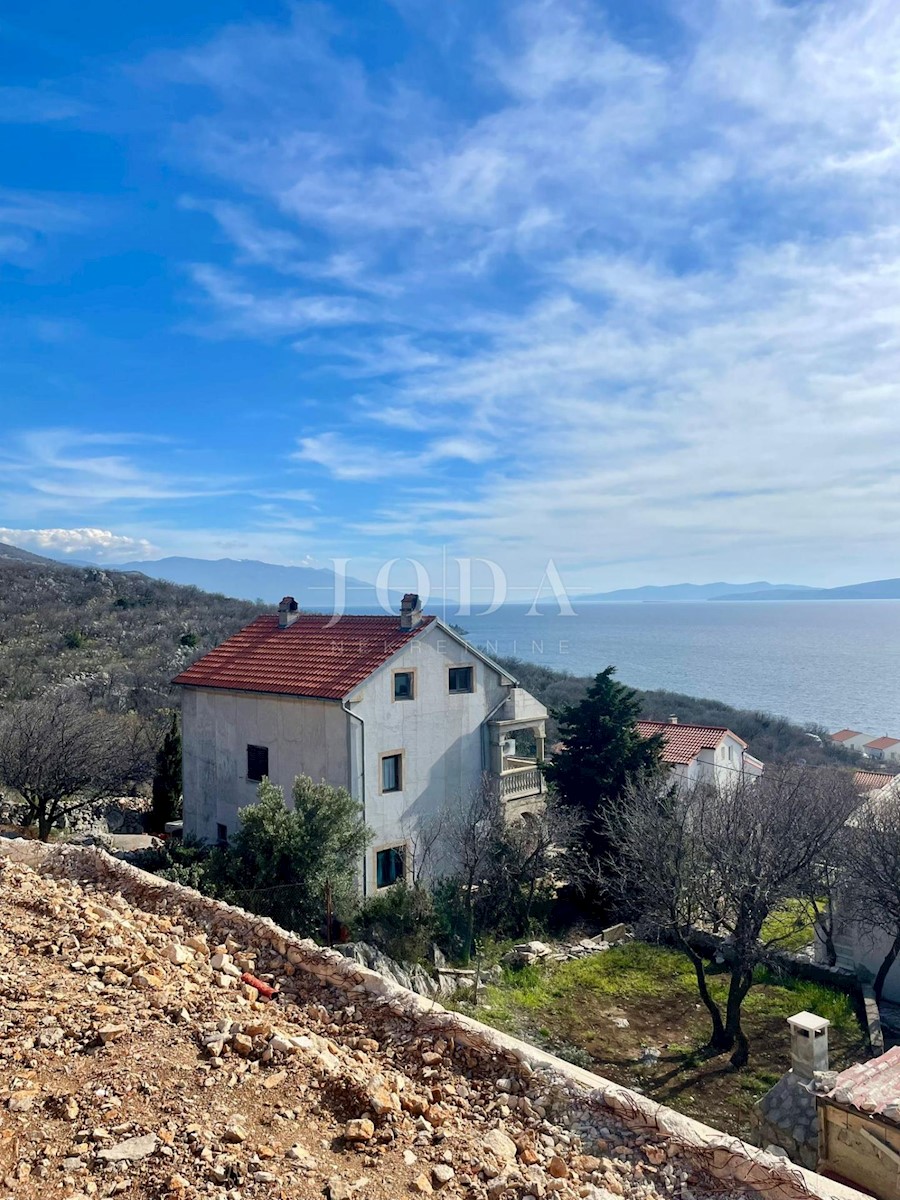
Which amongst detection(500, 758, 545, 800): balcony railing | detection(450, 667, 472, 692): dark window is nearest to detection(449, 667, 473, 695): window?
detection(450, 667, 472, 692): dark window

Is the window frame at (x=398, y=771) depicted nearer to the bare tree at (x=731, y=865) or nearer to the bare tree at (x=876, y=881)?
the bare tree at (x=731, y=865)

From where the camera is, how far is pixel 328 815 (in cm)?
1312

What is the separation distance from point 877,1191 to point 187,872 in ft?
33.7

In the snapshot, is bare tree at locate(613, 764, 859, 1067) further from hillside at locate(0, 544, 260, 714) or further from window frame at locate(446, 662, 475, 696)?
hillside at locate(0, 544, 260, 714)

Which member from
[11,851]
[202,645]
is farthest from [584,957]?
[202,645]

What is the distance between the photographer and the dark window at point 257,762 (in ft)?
58.2

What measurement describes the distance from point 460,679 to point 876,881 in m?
9.59

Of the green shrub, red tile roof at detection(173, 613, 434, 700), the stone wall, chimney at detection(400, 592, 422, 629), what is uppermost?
chimney at detection(400, 592, 422, 629)

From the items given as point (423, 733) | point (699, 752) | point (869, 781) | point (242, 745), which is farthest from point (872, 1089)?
point (699, 752)

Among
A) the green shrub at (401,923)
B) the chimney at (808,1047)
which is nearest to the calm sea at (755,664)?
the green shrub at (401,923)

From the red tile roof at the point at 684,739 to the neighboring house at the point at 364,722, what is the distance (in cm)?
709

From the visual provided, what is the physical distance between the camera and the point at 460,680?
18.7m

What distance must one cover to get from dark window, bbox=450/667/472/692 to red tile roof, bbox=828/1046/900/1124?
1265 cm

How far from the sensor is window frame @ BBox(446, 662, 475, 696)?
18.4m
